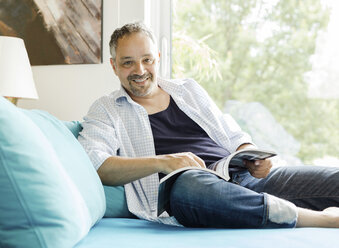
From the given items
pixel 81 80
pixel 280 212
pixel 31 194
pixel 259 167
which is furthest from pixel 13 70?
pixel 280 212

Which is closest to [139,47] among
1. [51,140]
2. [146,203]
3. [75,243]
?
[146,203]

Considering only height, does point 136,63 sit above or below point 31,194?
above

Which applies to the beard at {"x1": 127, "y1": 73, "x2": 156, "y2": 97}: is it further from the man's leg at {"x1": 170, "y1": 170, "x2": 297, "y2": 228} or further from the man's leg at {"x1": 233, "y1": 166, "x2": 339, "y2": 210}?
the man's leg at {"x1": 170, "y1": 170, "x2": 297, "y2": 228}

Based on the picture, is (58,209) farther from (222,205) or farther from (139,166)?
(139,166)

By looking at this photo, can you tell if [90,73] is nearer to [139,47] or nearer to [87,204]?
[139,47]

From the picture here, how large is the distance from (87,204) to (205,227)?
34cm

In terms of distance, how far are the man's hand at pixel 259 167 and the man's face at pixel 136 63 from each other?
55 centimetres

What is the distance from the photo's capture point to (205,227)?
1259 mm

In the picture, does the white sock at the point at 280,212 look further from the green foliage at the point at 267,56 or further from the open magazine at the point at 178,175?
the green foliage at the point at 267,56

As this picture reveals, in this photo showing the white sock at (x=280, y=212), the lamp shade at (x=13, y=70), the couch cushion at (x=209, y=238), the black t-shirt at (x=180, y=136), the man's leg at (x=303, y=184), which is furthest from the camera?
the lamp shade at (x=13, y=70)

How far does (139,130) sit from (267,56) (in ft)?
3.44

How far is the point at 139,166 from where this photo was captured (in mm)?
1467

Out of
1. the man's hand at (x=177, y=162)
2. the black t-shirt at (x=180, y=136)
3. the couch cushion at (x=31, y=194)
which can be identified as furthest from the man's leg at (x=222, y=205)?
the black t-shirt at (x=180, y=136)

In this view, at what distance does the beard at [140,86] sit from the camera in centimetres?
185
